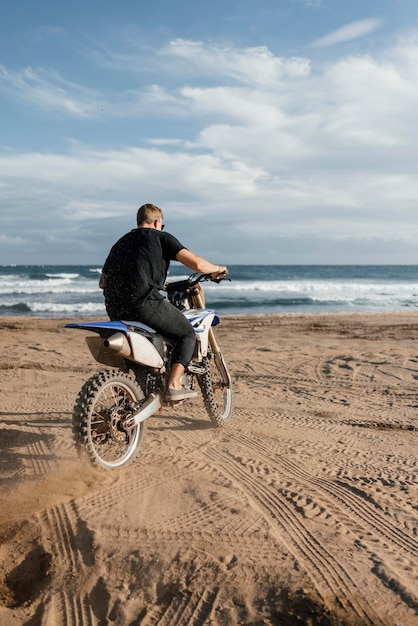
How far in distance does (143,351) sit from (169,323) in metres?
0.39

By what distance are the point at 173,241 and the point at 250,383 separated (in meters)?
4.13

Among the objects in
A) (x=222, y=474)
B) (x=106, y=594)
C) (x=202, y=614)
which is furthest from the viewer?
(x=222, y=474)

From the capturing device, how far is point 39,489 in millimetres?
3773

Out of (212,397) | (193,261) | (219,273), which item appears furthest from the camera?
(212,397)

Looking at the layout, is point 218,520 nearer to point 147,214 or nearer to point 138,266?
point 138,266

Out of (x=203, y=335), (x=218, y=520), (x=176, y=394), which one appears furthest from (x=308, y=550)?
(x=203, y=335)

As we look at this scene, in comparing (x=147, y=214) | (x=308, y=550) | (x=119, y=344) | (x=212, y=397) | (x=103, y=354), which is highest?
(x=147, y=214)

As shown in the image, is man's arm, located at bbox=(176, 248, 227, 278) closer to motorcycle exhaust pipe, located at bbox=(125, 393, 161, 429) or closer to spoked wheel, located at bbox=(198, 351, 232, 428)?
motorcycle exhaust pipe, located at bbox=(125, 393, 161, 429)

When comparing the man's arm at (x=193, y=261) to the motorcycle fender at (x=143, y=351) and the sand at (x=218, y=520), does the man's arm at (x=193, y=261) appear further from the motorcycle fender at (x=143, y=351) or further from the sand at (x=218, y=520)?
the sand at (x=218, y=520)

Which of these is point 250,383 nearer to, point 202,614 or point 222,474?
point 222,474

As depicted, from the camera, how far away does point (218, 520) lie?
3279mm

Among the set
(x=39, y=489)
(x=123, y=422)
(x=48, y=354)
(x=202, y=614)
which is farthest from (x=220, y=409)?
(x=48, y=354)

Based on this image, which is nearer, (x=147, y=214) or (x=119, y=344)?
(x=119, y=344)

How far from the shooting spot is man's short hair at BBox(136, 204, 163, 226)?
4.35 metres
